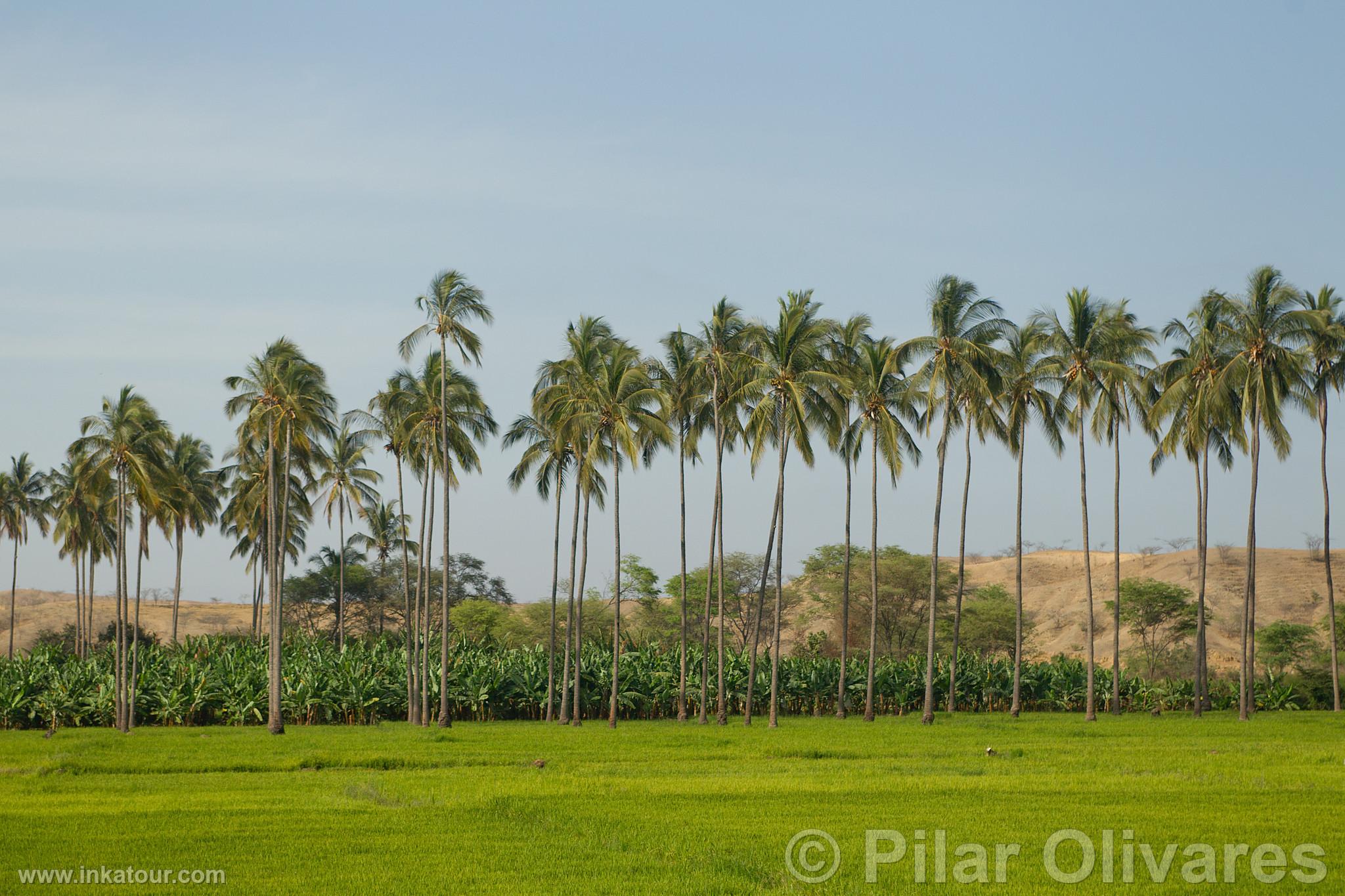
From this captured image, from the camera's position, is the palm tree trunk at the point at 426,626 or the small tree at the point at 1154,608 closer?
the palm tree trunk at the point at 426,626

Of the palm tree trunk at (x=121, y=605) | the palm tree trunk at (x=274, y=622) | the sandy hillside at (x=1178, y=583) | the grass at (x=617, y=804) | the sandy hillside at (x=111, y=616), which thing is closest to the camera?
the grass at (x=617, y=804)

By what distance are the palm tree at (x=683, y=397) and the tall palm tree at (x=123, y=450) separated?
649 inches

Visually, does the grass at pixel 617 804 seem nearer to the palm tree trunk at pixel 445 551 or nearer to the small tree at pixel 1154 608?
the palm tree trunk at pixel 445 551

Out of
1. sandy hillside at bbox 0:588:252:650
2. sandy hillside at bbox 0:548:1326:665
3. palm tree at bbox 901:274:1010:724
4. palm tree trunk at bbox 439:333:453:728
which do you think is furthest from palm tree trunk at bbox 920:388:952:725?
sandy hillside at bbox 0:588:252:650

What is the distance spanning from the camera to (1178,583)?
96.4 meters

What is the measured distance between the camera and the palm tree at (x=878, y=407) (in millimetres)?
39812

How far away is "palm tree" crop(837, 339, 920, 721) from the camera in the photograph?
39.8 metres

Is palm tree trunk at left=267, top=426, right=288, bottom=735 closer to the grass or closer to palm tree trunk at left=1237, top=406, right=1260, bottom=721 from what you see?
the grass

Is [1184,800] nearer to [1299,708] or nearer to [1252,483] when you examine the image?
[1252,483]

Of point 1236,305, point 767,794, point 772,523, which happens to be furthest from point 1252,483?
point 767,794

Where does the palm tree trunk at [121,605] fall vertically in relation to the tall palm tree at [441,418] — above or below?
below

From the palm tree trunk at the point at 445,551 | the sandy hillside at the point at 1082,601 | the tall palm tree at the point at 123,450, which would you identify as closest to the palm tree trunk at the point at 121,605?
the tall palm tree at the point at 123,450

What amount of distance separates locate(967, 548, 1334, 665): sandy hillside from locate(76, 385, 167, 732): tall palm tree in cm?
6909

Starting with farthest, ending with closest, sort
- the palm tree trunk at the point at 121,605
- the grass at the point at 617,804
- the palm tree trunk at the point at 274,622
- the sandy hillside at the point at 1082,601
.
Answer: the sandy hillside at the point at 1082,601
the palm tree trunk at the point at 121,605
the palm tree trunk at the point at 274,622
the grass at the point at 617,804
